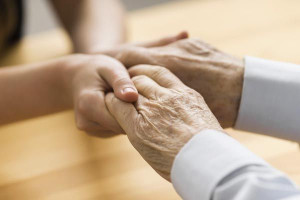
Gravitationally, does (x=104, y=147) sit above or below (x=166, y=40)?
below

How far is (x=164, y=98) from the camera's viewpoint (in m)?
0.68

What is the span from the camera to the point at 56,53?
1154mm

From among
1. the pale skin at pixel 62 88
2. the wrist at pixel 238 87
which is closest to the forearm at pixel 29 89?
the pale skin at pixel 62 88

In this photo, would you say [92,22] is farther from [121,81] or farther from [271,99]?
[271,99]

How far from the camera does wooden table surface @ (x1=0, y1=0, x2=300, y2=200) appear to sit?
2.44 feet

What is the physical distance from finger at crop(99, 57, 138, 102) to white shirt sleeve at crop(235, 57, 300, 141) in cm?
22

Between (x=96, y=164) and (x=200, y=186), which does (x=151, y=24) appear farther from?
(x=200, y=186)

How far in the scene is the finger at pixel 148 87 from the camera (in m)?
0.71

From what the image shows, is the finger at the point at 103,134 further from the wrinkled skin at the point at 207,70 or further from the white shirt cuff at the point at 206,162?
the white shirt cuff at the point at 206,162

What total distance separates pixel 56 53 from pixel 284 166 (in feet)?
2.30

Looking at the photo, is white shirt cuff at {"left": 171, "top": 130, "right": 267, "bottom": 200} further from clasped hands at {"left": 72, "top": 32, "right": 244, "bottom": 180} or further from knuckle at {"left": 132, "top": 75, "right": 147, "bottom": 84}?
knuckle at {"left": 132, "top": 75, "right": 147, "bottom": 84}

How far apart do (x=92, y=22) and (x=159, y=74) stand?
45 cm

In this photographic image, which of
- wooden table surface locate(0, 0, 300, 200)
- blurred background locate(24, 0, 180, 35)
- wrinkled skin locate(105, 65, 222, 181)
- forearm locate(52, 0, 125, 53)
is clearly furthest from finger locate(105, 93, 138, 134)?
blurred background locate(24, 0, 180, 35)

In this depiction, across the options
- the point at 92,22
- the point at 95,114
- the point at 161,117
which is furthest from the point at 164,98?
the point at 92,22
